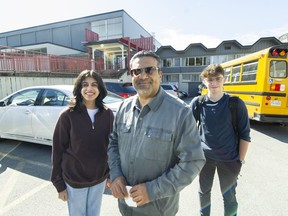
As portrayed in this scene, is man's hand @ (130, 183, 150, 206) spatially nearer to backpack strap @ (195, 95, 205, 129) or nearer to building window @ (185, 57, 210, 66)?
backpack strap @ (195, 95, 205, 129)

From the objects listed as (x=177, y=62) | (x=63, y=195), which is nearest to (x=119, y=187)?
(x=63, y=195)

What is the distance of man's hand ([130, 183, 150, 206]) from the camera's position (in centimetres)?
133

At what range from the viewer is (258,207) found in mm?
2775

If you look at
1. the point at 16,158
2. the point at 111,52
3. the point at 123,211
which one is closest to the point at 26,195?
the point at 16,158

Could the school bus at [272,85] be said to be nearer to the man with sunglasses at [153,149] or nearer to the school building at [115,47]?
the man with sunglasses at [153,149]

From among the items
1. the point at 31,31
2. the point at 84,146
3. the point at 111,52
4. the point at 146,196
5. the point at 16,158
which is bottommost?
the point at 16,158

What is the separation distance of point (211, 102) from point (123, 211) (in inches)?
56.7

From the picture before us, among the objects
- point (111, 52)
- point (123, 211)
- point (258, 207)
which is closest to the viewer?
point (123, 211)

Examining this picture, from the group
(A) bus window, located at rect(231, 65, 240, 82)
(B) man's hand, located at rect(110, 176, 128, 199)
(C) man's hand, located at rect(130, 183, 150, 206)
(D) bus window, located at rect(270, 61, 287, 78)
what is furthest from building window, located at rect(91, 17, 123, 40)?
(C) man's hand, located at rect(130, 183, 150, 206)

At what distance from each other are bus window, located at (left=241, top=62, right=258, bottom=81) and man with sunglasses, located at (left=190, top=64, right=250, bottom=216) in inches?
207

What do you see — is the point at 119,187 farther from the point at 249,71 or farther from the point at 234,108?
the point at 249,71

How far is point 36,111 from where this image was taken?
4.66 metres

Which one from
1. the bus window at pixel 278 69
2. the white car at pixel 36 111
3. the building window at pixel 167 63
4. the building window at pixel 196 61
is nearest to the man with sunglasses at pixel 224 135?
the white car at pixel 36 111

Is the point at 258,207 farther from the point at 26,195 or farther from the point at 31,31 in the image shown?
the point at 31,31
